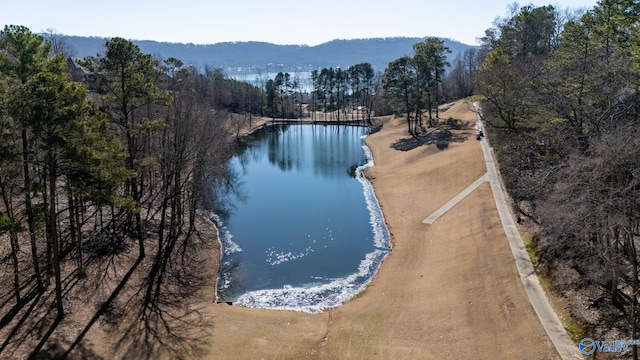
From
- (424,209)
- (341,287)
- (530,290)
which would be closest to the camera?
(530,290)

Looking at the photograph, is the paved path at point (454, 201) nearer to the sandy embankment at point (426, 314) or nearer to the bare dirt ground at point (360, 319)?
the sandy embankment at point (426, 314)

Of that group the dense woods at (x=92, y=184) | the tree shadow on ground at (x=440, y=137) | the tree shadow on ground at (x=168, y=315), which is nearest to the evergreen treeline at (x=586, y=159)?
the tree shadow on ground at (x=440, y=137)

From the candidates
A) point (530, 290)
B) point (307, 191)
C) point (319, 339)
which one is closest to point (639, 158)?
point (530, 290)

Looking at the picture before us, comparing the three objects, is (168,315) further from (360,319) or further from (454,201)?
(454,201)

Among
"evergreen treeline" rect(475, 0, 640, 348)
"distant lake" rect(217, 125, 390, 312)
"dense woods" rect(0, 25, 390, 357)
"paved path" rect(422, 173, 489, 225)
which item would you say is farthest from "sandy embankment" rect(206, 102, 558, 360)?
"dense woods" rect(0, 25, 390, 357)

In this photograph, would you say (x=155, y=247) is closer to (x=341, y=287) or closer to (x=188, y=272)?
(x=188, y=272)

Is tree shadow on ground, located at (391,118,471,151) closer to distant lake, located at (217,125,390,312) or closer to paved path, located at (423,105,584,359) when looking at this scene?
distant lake, located at (217,125,390,312)

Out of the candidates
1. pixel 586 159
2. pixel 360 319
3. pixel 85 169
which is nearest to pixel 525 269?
pixel 586 159

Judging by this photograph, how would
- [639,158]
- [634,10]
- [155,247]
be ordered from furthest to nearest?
[155,247] < [634,10] < [639,158]
